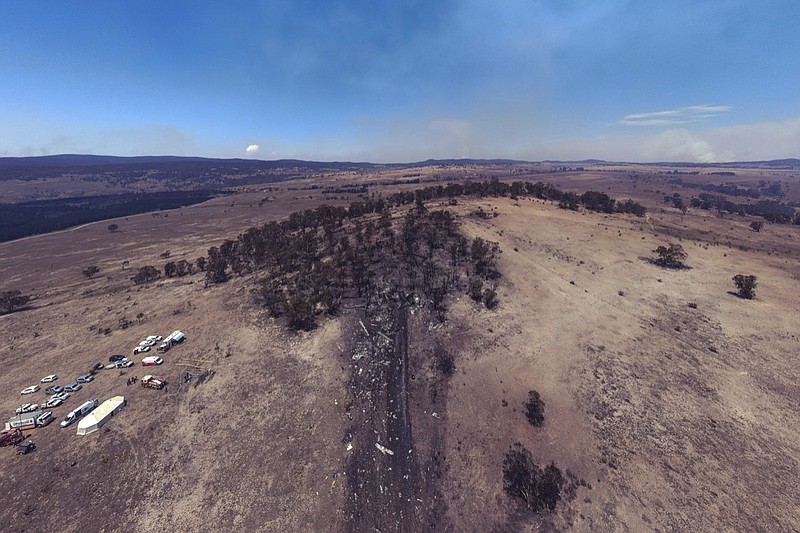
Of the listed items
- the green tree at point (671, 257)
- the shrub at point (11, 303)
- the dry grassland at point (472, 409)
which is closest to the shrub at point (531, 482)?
the dry grassland at point (472, 409)

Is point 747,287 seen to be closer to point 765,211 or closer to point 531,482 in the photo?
point 531,482

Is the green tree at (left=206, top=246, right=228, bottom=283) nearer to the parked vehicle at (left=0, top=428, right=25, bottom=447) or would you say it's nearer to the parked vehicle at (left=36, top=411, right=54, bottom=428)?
the parked vehicle at (left=36, top=411, right=54, bottom=428)

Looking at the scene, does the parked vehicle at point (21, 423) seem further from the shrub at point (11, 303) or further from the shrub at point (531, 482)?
the shrub at point (531, 482)

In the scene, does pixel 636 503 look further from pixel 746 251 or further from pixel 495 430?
pixel 746 251

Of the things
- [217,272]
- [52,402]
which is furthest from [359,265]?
[52,402]

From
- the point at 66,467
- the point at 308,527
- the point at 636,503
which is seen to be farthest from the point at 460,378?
the point at 66,467

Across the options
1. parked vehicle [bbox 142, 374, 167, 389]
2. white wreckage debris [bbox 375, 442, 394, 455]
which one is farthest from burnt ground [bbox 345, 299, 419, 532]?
parked vehicle [bbox 142, 374, 167, 389]
